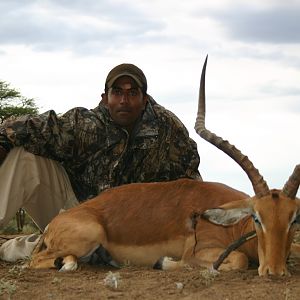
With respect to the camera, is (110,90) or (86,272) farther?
(110,90)

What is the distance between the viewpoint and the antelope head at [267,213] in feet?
15.9

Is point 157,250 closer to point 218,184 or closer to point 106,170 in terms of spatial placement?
point 218,184

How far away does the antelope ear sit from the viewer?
17.7 feet

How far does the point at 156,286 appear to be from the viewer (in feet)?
15.4

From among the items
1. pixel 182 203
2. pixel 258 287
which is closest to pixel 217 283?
pixel 258 287

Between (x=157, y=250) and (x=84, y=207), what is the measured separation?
0.82 m

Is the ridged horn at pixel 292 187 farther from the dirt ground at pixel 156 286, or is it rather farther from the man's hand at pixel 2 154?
the man's hand at pixel 2 154

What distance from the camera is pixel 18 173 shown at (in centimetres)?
747

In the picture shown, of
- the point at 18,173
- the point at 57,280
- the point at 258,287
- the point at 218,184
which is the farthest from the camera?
the point at 18,173

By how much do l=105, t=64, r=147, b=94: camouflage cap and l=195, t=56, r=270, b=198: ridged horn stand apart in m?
1.64

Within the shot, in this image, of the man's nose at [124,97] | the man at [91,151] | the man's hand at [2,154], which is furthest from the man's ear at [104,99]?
the man's hand at [2,154]

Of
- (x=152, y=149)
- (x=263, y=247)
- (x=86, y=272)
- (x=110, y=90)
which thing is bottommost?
(x=86, y=272)

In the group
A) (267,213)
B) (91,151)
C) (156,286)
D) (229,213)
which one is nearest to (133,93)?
(91,151)

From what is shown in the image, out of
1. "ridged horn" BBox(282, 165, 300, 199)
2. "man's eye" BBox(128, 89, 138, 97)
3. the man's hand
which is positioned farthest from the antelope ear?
the man's hand
